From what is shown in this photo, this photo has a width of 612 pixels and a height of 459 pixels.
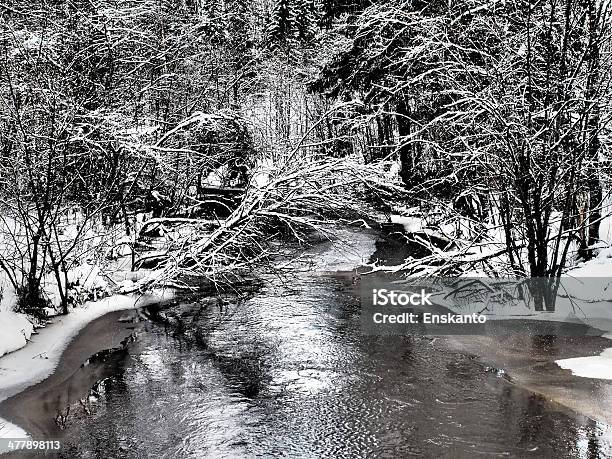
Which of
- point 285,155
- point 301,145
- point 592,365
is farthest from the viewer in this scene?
point 285,155

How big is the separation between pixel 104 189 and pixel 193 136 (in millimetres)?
4027

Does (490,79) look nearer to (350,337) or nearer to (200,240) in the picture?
(350,337)

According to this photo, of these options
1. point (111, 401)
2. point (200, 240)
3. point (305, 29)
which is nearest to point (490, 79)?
point (200, 240)

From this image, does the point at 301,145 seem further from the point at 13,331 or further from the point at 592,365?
the point at 592,365

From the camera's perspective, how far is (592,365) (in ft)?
26.9

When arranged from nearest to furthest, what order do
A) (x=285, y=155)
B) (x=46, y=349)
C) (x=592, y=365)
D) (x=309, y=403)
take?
1. (x=309, y=403)
2. (x=592, y=365)
3. (x=46, y=349)
4. (x=285, y=155)

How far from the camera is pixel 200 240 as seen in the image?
43.2 ft

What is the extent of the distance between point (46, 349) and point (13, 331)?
61cm

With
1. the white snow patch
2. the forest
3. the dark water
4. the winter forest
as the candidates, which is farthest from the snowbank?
the white snow patch

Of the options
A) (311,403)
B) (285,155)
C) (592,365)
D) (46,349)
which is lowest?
(311,403)

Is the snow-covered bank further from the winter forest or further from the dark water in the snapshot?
the dark water

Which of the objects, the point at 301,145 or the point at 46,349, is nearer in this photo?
the point at 46,349

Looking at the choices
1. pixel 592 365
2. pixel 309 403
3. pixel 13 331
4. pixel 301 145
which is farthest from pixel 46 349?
pixel 592 365

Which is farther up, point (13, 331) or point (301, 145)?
point (301, 145)
